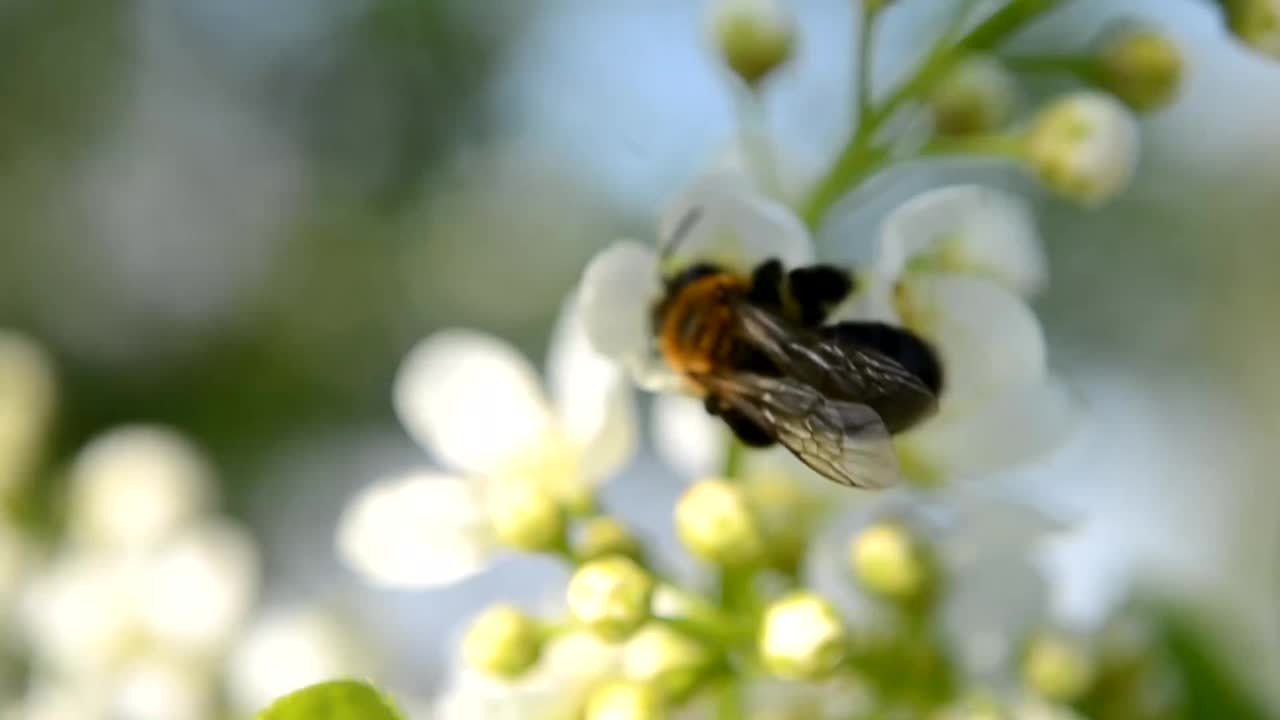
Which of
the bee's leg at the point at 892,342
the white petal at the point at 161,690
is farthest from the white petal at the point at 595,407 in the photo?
the white petal at the point at 161,690

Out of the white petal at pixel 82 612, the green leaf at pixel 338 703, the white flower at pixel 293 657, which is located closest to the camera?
the green leaf at pixel 338 703

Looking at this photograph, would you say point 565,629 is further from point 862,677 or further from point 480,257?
point 480,257

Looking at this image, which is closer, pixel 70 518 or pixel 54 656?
pixel 54 656

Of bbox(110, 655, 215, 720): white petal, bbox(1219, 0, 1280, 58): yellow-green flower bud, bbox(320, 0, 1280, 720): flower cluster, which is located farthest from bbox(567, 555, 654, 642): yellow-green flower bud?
bbox(110, 655, 215, 720): white petal

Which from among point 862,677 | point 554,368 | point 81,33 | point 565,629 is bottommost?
point 862,677

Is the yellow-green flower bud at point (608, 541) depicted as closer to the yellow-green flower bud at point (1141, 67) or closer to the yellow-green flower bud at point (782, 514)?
the yellow-green flower bud at point (782, 514)

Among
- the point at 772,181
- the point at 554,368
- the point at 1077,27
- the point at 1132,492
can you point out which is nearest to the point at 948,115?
the point at 772,181

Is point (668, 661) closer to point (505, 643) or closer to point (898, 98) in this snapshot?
point (505, 643)
